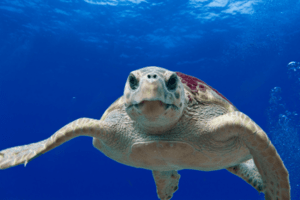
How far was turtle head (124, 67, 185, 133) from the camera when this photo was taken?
1.40 meters

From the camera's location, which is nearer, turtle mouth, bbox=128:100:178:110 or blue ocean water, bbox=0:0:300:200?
turtle mouth, bbox=128:100:178:110

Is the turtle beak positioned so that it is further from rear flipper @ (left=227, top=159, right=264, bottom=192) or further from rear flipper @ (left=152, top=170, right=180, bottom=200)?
rear flipper @ (left=227, top=159, right=264, bottom=192)

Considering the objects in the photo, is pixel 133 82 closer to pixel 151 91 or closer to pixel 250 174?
pixel 151 91

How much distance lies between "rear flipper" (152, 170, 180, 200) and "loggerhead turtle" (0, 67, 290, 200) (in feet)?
3.44

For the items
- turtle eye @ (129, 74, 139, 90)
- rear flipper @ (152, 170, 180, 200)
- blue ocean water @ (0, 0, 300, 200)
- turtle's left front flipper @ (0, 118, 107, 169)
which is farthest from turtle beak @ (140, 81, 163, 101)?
blue ocean water @ (0, 0, 300, 200)

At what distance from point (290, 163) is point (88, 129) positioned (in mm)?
21852

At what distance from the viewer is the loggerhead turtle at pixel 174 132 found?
5.02 ft

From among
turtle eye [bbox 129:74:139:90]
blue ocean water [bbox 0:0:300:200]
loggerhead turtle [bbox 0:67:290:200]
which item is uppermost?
blue ocean water [bbox 0:0:300:200]

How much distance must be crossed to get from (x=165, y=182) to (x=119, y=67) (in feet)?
69.7

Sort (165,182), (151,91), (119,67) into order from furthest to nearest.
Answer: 1. (119,67)
2. (165,182)
3. (151,91)

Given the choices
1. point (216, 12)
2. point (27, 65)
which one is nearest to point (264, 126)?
point (216, 12)

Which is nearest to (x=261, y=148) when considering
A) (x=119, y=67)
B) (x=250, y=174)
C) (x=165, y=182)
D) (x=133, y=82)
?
(x=133, y=82)

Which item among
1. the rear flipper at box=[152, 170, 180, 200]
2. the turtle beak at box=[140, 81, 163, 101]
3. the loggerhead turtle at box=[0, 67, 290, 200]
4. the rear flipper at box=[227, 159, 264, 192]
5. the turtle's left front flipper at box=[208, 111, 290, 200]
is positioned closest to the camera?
the turtle beak at box=[140, 81, 163, 101]

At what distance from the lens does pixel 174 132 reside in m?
1.99
